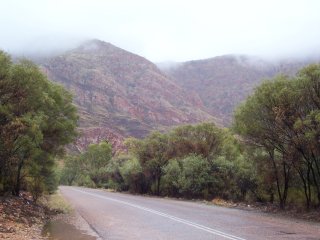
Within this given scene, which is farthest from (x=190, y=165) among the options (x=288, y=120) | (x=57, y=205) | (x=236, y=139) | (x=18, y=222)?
(x=18, y=222)

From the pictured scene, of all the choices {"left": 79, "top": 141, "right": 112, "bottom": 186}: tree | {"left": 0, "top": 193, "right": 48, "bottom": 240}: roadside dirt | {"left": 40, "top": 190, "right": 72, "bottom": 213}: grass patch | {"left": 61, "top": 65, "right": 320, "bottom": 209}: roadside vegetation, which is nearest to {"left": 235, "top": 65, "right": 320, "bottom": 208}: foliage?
{"left": 61, "top": 65, "right": 320, "bottom": 209}: roadside vegetation

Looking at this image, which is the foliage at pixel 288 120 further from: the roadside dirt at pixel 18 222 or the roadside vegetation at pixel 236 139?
the roadside dirt at pixel 18 222

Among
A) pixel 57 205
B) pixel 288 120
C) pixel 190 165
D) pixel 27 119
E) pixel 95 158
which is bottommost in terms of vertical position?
pixel 57 205

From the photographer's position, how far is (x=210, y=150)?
2018 inches

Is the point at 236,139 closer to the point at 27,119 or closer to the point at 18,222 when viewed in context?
the point at 27,119

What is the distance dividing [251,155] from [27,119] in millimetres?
14972

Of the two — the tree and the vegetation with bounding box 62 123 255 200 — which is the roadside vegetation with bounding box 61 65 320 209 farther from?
the tree

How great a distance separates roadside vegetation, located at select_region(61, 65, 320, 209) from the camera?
2353cm

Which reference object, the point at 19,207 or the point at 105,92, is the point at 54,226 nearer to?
the point at 19,207

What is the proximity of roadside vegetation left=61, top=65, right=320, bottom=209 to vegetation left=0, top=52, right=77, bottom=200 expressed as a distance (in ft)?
35.4

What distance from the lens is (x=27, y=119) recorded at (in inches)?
812

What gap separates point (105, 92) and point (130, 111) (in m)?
13.7

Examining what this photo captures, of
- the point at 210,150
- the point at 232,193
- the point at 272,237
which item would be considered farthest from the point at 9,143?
the point at 210,150

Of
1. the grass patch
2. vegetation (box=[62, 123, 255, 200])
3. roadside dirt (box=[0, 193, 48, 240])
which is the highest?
vegetation (box=[62, 123, 255, 200])
